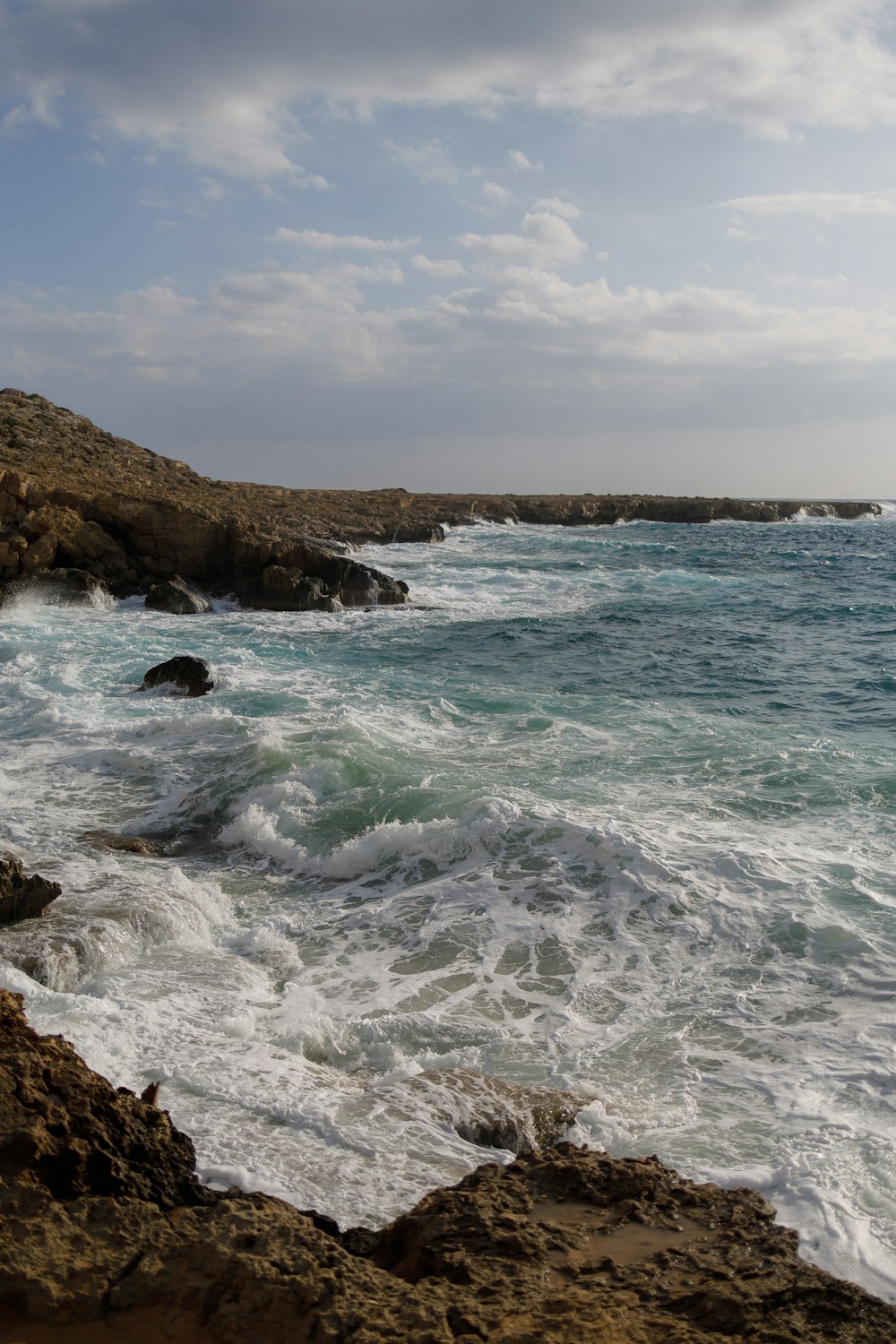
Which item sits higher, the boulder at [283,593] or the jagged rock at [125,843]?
the boulder at [283,593]

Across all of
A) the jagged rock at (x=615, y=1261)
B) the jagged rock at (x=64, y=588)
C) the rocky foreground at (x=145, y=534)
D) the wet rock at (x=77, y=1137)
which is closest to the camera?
the jagged rock at (x=615, y=1261)

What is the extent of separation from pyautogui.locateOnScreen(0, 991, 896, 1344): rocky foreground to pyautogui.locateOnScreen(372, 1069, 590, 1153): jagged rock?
0.66 meters

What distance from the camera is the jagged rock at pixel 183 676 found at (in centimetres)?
1398

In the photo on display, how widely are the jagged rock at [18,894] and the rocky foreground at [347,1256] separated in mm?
2856

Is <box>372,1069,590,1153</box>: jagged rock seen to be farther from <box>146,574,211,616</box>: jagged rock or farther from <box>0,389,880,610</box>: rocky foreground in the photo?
<box>0,389,880,610</box>: rocky foreground

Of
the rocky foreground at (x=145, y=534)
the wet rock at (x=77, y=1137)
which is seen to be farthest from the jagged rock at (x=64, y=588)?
the wet rock at (x=77, y=1137)

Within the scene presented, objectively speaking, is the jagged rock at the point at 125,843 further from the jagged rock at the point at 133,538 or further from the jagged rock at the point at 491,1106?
the jagged rock at the point at 133,538

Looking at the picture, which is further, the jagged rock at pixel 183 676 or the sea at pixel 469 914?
the jagged rock at pixel 183 676

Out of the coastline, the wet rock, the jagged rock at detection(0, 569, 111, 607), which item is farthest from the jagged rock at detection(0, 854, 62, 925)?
the jagged rock at detection(0, 569, 111, 607)

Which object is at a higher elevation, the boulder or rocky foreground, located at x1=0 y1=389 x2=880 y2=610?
rocky foreground, located at x1=0 y1=389 x2=880 y2=610

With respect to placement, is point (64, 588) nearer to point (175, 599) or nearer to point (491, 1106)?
point (175, 599)

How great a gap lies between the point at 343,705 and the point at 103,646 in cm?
655

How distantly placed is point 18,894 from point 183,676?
7.89m

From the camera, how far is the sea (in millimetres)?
4438
